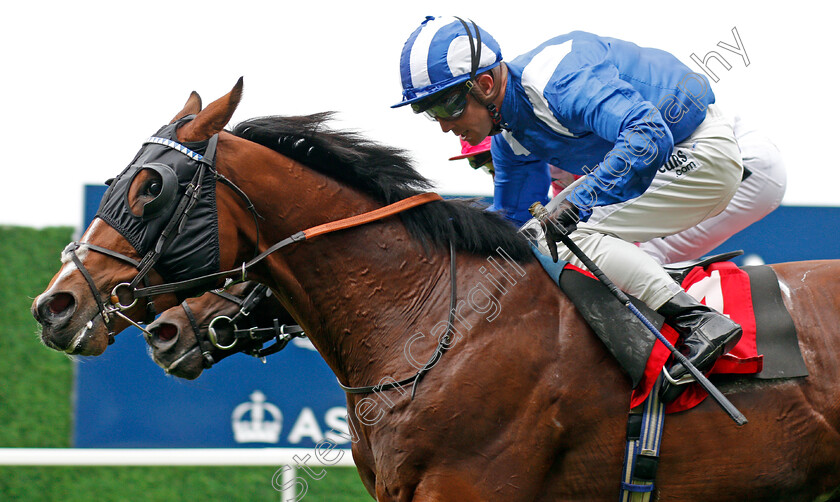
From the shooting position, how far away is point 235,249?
2197 millimetres

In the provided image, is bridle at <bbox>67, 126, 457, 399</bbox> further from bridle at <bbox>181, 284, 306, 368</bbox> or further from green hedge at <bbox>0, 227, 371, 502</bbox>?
green hedge at <bbox>0, 227, 371, 502</bbox>

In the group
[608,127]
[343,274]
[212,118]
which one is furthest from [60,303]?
[608,127]

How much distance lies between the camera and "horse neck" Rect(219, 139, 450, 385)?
221 centimetres

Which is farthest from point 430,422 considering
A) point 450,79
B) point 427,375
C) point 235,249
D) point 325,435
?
point 325,435

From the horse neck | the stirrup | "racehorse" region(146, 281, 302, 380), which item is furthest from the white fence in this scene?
the stirrup

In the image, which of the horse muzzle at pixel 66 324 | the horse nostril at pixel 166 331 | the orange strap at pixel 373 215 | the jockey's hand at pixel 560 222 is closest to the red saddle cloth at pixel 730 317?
the jockey's hand at pixel 560 222

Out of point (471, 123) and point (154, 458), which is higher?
point (471, 123)

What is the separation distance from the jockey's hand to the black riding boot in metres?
0.37

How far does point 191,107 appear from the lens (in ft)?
7.76

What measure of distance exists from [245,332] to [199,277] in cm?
88

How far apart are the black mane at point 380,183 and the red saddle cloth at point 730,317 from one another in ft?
1.60

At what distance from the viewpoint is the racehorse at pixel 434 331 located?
2.05 m

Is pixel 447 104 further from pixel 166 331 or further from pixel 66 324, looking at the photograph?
pixel 166 331

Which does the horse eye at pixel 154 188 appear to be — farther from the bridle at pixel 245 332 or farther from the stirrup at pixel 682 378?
the stirrup at pixel 682 378
